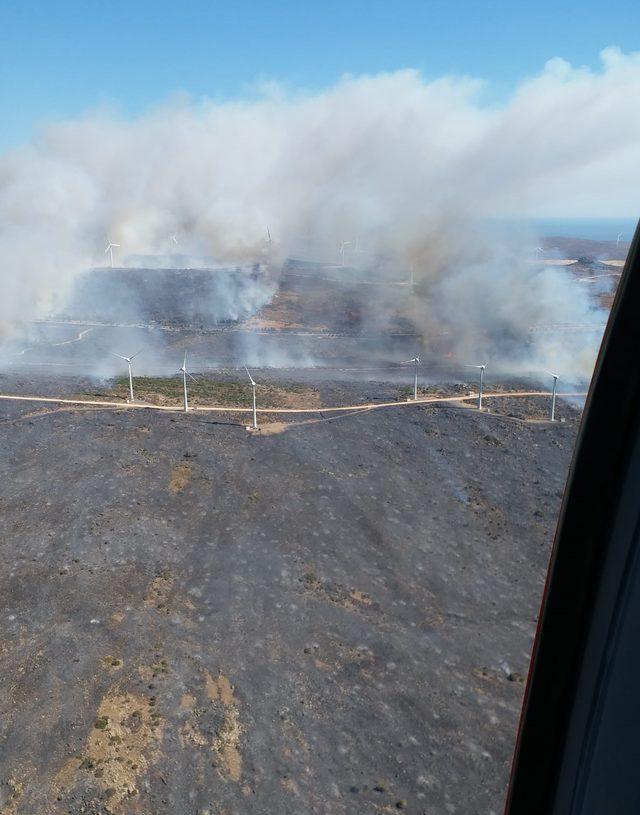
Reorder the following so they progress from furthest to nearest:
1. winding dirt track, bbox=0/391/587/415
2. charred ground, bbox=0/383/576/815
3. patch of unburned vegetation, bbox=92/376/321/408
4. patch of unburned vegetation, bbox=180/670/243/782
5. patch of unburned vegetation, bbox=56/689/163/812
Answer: patch of unburned vegetation, bbox=92/376/321/408 → winding dirt track, bbox=0/391/587/415 → patch of unburned vegetation, bbox=180/670/243/782 → charred ground, bbox=0/383/576/815 → patch of unburned vegetation, bbox=56/689/163/812

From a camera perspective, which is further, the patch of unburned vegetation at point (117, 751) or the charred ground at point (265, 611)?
the charred ground at point (265, 611)

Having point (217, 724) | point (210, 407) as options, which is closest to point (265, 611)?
point (217, 724)

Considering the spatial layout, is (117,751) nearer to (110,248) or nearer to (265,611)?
(265,611)

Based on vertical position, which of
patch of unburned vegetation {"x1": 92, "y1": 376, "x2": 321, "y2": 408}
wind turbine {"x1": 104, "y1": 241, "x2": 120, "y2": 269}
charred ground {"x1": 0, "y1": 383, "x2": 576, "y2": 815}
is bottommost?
charred ground {"x1": 0, "y1": 383, "x2": 576, "y2": 815}

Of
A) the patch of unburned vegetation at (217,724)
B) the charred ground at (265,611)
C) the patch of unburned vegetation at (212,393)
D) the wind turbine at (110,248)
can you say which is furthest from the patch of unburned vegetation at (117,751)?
the wind turbine at (110,248)

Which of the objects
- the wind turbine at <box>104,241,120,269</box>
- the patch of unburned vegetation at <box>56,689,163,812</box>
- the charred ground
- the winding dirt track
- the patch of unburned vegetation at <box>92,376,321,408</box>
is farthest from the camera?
the wind turbine at <box>104,241,120,269</box>

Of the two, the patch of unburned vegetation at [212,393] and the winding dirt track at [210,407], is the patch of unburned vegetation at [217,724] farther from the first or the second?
the patch of unburned vegetation at [212,393]

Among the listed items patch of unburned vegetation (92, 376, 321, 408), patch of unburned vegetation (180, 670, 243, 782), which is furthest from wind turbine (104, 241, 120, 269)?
patch of unburned vegetation (180, 670, 243, 782)

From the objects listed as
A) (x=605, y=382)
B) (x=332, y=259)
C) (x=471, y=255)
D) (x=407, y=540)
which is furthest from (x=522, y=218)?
(x=605, y=382)

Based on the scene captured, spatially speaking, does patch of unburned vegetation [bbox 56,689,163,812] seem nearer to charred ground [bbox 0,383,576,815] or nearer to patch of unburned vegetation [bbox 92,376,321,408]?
charred ground [bbox 0,383,576,815]

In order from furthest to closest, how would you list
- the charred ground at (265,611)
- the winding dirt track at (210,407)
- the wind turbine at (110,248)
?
the wind turbine at (110,248) → the winding dirt track at (210,407) → the charred ground at (265,611)

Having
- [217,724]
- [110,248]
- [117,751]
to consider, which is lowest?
[217,724]
